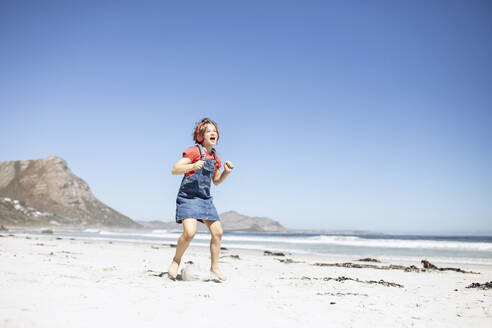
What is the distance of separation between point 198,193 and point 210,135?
86 centimetres

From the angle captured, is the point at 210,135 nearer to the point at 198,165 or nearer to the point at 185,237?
the point at 198,165

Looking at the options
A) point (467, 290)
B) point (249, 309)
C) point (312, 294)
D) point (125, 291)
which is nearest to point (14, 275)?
point (125, 291)

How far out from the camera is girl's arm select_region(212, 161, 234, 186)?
5230 mm

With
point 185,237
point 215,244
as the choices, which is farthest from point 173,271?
point 215,244

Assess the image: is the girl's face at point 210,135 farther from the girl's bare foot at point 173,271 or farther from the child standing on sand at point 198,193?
the girl's bare foot at point 173,271

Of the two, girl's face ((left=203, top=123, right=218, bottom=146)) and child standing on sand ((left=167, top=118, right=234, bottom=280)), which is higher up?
girl's face ((left=203, top=123, right=218, bottom=146))

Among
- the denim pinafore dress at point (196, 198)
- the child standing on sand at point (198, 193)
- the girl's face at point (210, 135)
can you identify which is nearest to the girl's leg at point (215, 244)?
the child standing on sand at point (198, 193)

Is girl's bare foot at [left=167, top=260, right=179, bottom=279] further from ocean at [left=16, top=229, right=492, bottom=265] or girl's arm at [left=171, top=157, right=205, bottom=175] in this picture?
ocean at [left=16, top=229, right=492, bottom=265]

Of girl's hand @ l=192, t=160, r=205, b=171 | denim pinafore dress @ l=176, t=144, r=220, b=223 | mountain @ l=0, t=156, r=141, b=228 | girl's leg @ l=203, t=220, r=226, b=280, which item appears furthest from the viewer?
mountain @ l=0, t=156, r=141, b=228

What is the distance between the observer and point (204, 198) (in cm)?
517

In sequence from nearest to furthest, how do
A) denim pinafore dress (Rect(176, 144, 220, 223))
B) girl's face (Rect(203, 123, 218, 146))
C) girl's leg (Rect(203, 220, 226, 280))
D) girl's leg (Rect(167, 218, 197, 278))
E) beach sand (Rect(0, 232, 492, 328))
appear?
beach sand (Rect(0, 232, 492, 328)), girl's leg (Rect(167, 218, 197, 278)), denim pinafore dress (Rect(176, 144, 220, 223)), girl's leg (Rect(203, 220, 226, 280)), girl's face (Rect(203, 123, 218, 146))

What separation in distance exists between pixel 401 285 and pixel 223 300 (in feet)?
9.63

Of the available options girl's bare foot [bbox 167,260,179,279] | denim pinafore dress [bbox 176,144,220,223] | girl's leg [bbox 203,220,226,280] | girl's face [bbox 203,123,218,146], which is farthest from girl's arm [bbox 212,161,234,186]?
girl's bare foot [bbox 167,260,179,279]

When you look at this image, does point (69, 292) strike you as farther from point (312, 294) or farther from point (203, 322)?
point (312, 294)
